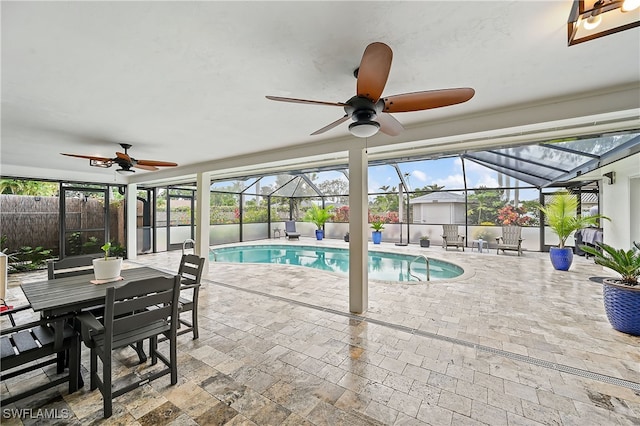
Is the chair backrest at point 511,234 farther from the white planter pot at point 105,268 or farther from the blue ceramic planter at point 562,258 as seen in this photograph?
the white planter pot at point 105,268

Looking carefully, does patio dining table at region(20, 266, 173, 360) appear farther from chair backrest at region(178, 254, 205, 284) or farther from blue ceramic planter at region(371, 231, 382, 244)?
blue ceramic planter at region(371, 231, 382, 244)

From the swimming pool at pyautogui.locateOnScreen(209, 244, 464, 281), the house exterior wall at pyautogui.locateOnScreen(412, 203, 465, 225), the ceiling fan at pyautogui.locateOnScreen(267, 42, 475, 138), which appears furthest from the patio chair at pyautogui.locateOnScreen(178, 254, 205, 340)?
the house exterior wall at pyautogui.locateOnScreen(412, 203, 465, 225)

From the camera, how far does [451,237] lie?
941cm

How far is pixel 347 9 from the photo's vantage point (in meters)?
1.49

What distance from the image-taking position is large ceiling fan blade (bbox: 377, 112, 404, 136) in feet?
7.16

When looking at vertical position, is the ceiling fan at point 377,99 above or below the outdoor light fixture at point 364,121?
above

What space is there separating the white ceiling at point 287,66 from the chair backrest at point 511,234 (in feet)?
19.4

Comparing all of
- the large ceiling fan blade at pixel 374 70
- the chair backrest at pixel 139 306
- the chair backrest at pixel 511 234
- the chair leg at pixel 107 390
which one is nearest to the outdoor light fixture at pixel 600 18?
the large ceiling fan blade at pixel 374 70

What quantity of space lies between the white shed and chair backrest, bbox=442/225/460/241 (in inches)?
34.4

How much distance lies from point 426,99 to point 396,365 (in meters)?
2.35

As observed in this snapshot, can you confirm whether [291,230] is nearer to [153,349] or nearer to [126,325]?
[153,349]

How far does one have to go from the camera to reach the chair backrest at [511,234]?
836 cm

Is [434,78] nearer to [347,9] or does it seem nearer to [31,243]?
[347,9]

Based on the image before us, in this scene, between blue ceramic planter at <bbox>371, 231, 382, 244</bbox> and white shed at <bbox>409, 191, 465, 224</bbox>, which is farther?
blue ceramic planter at <bbox>371, 231, 382, 244</bbox>
